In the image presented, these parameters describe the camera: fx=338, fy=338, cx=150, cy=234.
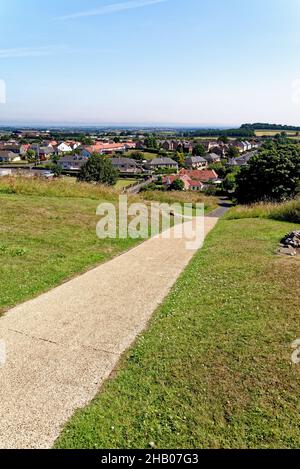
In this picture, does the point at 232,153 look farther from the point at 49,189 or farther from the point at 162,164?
the point at 49,189

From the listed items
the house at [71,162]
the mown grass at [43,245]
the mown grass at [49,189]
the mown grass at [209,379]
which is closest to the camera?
the mown grass at [209,379]

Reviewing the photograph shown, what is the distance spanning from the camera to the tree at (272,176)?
97.6 ft

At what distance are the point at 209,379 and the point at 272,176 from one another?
2883 centimetres

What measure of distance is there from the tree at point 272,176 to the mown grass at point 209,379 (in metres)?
24.0

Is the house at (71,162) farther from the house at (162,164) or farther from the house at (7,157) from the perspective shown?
the house at (162,164)

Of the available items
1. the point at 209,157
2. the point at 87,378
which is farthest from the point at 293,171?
the point at 209,157

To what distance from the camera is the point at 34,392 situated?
13.8 ft

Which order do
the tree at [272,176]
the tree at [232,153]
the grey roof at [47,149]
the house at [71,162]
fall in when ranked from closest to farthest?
the tree at [272,176] < the house at [71,162] < the grey roof at [47,149] < the tree at [232,153]

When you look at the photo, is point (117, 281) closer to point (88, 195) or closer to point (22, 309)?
point (22, 309)

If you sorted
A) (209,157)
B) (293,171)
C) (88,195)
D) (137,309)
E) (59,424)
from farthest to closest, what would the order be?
1. (209,157)
2. (293,171)
3. (88,195)
4. (137,309)
5. (59,424)

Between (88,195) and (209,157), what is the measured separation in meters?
88.8

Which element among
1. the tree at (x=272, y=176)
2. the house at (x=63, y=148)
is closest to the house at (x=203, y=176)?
the tree at (x=272, y=176)

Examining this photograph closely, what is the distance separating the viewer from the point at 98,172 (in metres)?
48.2

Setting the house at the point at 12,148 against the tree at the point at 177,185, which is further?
the house at the point at 12,148
